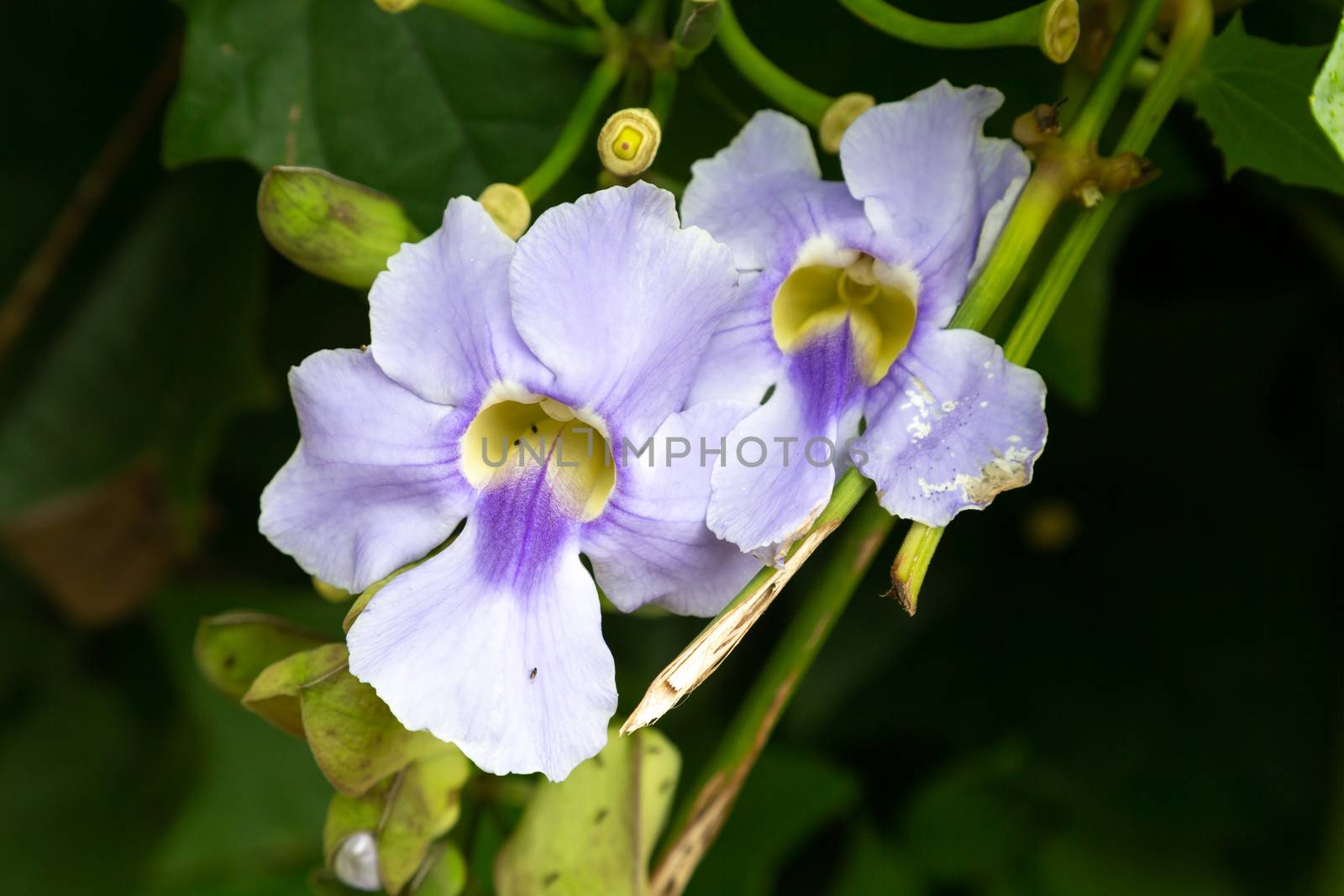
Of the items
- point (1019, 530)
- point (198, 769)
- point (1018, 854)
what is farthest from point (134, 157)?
point (1018, 854)

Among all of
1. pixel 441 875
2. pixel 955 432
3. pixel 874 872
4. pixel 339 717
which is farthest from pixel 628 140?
pixel 874 872

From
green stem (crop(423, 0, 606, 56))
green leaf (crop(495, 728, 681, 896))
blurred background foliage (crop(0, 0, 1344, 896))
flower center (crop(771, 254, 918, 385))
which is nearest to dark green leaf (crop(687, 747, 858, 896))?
blurred background foliage (crop(0, 0, 1344, 896))

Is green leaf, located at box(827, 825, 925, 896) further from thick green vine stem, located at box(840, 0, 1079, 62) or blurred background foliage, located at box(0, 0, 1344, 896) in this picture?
thick green vine stem, located at box(840, 0, 1079, 62)

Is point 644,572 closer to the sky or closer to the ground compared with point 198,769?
closer to the sky

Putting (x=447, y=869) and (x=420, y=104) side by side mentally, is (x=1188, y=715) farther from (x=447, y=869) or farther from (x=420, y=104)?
(x=420, y=104)

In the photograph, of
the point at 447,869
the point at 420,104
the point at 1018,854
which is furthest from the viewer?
the point at 1018,854

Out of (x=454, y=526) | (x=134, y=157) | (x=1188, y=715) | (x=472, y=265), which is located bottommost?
(x=1188, y=715)
